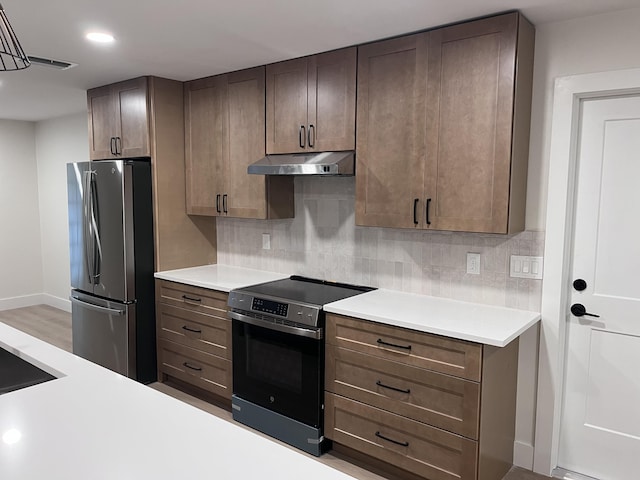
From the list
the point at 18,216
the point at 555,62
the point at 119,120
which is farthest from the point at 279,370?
the point at 18,216

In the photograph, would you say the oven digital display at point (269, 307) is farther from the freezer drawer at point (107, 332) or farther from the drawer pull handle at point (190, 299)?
the freezer drawer at point (107, 332)

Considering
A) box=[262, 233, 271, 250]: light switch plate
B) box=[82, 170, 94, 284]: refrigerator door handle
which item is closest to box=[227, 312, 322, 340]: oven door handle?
box=[262, 233, 271, 250]: light switch plate

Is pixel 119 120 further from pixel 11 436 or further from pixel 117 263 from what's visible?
pixel 11 436

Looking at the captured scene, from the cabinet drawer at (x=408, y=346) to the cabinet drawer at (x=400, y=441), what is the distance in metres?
0.31

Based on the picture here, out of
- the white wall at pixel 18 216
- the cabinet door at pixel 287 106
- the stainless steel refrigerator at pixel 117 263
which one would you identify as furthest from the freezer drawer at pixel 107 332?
the white wall at pixel 18 216

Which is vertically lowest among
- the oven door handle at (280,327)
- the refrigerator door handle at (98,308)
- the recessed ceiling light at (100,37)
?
the refrigerator door handle at (98,308)

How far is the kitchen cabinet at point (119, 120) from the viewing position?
3795 mm

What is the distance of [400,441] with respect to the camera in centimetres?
254

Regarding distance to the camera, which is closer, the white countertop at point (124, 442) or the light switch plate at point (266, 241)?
the white countertop at point (124, 442)

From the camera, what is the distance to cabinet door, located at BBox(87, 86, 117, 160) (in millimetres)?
4059

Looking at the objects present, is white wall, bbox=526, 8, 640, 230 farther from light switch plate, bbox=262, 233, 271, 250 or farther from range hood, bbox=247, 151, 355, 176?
light switch plate, bbox=262, 233, 271, 250

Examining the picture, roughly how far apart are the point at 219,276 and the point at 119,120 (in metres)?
1.51

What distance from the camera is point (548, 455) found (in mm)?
2658

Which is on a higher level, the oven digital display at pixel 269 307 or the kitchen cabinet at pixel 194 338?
the oven digital display at pixel 269 307
